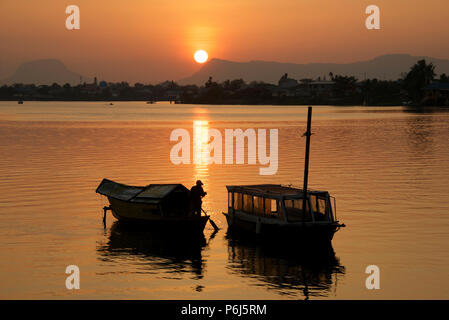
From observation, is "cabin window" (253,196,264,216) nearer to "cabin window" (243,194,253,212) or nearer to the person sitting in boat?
"cabin window" (243,194,253,212)

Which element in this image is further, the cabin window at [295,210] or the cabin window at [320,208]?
the cabin window at [320,208]

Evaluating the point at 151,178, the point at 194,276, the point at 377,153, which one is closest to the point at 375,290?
the point at 194,276

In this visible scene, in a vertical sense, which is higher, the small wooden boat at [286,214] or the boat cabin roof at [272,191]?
the boat cabin roof at [272,191]

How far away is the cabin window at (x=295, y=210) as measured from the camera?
34.6 meters

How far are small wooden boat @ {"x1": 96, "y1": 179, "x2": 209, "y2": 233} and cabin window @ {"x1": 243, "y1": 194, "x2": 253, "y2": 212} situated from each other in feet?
7.58

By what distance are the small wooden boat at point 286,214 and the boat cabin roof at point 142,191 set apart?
11.8 feet

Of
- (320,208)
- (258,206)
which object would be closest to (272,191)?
(258,206)

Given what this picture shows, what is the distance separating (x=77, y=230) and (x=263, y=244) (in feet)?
39.0

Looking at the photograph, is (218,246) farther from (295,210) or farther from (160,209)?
(295,210)

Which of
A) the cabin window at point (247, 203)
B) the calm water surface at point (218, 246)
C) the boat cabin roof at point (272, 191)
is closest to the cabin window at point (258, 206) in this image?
the cabin window at point (247, 203)

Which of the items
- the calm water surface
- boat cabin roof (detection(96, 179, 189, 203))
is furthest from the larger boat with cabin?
boat cabin roof (detection(96, 179, 189, 203))

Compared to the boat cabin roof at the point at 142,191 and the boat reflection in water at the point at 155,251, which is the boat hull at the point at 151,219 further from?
the boat reflection in water at the point at 155,251

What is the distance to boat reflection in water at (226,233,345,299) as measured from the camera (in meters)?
28.4

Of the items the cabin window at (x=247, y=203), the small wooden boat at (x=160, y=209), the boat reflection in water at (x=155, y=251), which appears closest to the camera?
the boat reflection in water at (x=155, y=251)
